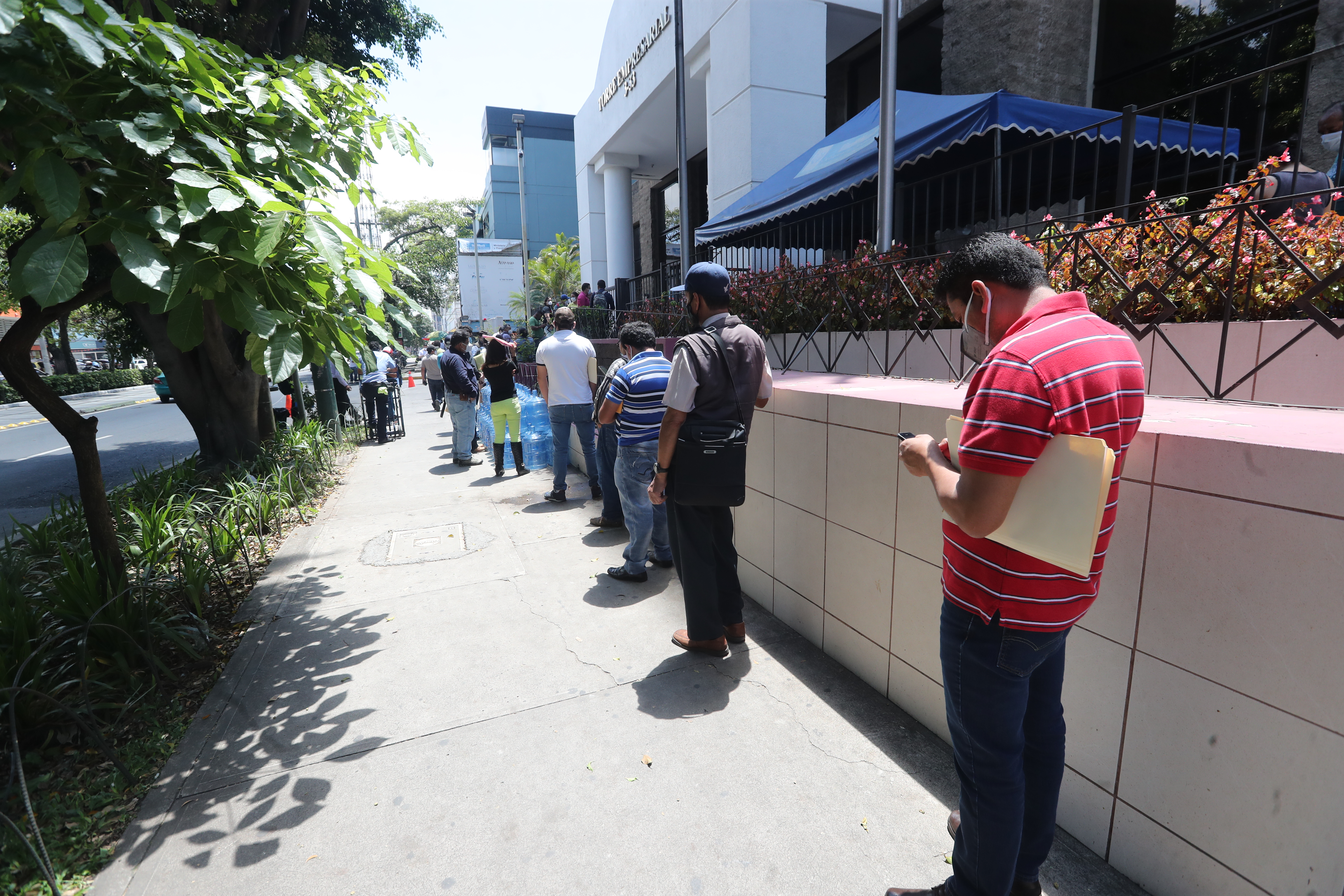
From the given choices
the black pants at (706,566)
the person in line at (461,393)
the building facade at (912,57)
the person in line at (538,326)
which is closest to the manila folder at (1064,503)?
the black pants at (706,566)

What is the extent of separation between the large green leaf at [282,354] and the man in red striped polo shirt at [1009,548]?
229 centimetres

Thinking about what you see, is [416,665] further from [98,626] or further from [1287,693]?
[1287,693]

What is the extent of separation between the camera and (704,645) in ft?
12.0

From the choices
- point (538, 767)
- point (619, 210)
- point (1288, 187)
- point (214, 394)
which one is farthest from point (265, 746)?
point (619, 210)

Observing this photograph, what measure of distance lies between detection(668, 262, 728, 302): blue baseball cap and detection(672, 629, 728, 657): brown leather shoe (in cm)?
187

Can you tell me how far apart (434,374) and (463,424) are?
551 centimetres

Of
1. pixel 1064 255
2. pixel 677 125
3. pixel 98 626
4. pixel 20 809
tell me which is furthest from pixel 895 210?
pixel 20 809

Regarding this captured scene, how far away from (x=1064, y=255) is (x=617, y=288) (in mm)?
8816

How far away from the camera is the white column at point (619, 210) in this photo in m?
17.4

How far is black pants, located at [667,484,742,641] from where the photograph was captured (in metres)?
3.48

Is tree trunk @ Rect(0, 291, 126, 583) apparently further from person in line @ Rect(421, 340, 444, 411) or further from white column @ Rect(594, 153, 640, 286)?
white column @ Rect(594, 153, 640, 286)

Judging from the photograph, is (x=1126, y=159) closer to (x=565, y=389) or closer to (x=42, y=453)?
(x=565, y=389)

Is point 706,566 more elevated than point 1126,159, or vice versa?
point 1126,159

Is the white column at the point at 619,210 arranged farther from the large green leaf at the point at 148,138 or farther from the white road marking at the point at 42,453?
the large green leaf at the point at 148,138
